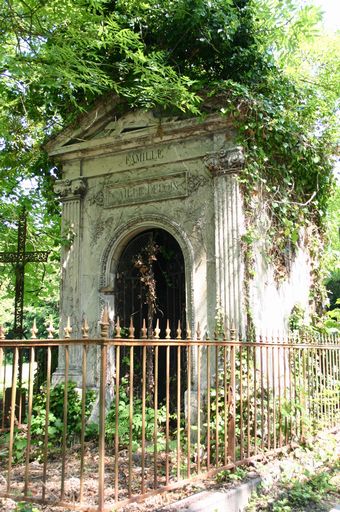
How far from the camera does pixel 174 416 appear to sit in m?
6.35

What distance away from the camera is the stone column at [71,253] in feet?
26.0

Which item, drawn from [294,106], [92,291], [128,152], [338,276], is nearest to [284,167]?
[294,106]

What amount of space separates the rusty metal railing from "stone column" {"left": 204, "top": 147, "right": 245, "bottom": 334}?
473mm

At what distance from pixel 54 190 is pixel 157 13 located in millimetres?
3238

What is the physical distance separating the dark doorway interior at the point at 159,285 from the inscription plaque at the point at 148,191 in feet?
2.07

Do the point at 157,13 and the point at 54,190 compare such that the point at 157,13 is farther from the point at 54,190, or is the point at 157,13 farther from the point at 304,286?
the point at 304,286

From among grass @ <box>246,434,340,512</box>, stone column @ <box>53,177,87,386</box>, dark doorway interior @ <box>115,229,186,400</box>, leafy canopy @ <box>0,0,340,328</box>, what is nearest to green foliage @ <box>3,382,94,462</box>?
stone column @ <box>53,177,87,386</box>

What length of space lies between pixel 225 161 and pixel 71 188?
2.75 m

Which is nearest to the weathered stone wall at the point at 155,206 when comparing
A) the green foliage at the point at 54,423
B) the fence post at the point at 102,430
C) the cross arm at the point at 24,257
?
the green foliage at the point at 54,423

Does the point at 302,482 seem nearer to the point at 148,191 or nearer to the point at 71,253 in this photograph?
the point at 148,191

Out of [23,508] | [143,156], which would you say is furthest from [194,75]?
[23,508]

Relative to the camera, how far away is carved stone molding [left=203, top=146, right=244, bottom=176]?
6.80 metres

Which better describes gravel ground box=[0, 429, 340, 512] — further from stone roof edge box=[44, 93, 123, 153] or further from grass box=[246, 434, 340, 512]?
stone roof edge box=[44, 93, 123, 153]

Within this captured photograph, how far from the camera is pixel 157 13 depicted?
7664 mm
